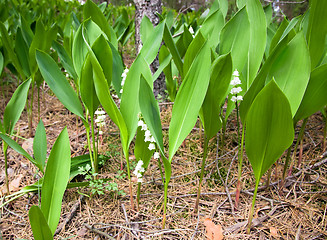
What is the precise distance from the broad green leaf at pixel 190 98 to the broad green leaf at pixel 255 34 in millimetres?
339

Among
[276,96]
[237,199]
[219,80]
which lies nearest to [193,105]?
[219,80]

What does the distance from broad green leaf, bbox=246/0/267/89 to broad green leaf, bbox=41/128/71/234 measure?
33.9 inches

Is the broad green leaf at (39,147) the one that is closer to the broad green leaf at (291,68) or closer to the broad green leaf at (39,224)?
the broad green leaf at (39,224)

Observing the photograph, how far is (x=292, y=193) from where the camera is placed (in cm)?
139

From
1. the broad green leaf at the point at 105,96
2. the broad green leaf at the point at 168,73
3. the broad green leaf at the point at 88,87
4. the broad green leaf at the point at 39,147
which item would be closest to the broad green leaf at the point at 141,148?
the broad green leaf at the point at 105,96

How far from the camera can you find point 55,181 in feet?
3.26

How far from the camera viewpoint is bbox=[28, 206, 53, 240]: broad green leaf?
789 mm

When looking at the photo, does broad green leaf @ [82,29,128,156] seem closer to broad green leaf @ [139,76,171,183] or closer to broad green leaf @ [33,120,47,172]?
broad green leaf @ [139,76,171,183]

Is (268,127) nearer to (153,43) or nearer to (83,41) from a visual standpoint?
(153,43)

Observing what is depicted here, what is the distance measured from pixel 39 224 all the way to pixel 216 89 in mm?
769

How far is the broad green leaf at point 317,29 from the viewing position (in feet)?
3.53

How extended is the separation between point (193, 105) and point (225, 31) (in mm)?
436

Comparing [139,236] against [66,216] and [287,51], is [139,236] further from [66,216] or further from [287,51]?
[287,51]

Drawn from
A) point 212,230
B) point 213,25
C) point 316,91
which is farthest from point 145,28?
point 212,230
